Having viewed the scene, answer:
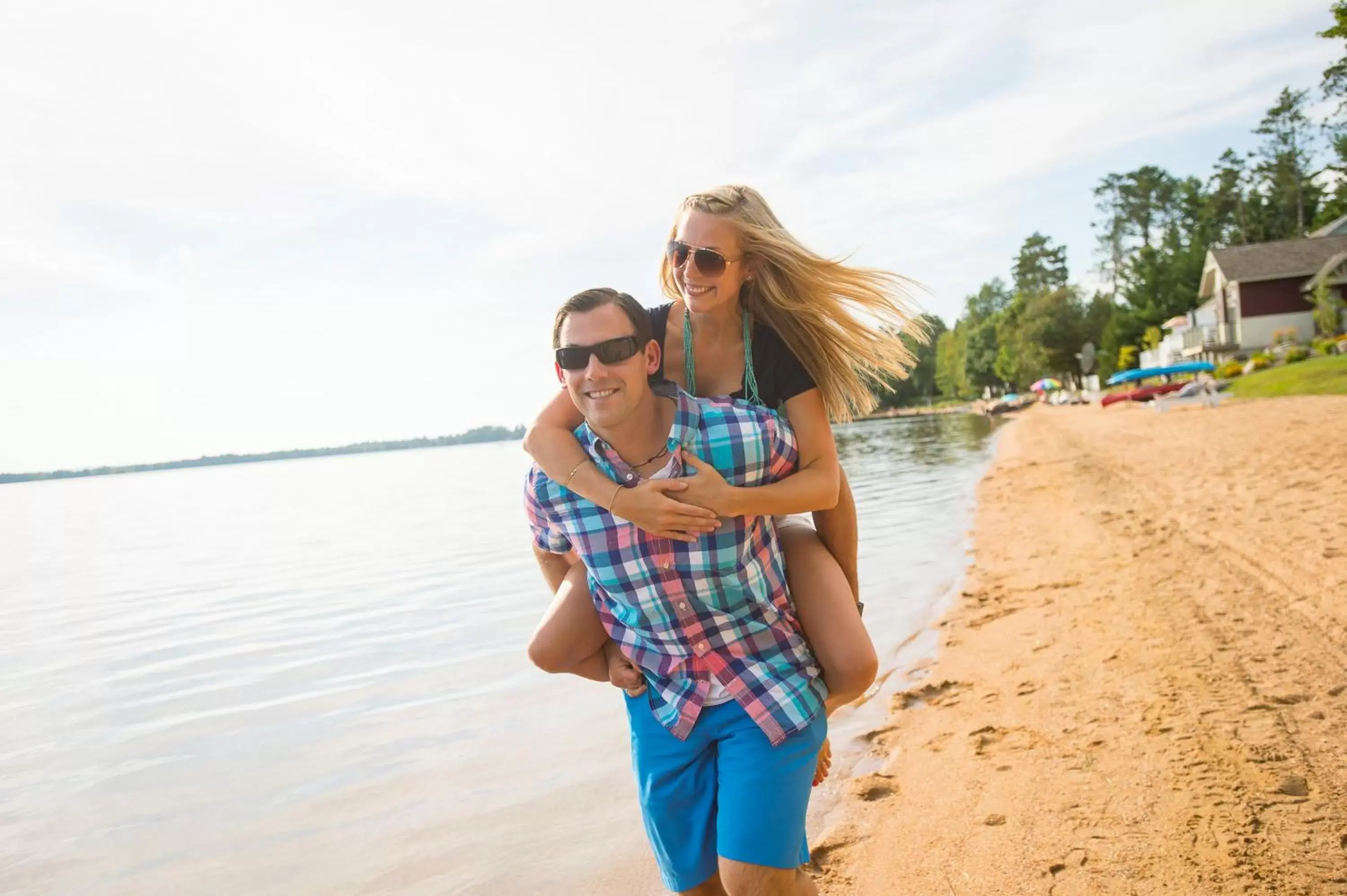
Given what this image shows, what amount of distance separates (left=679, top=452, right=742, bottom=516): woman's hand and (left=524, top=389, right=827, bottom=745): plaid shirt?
0.09 meters

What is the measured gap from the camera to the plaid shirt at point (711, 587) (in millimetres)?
2627

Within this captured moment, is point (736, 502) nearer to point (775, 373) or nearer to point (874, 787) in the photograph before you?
point (775, 373)

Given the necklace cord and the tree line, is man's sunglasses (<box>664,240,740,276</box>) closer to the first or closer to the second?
the necklace cord

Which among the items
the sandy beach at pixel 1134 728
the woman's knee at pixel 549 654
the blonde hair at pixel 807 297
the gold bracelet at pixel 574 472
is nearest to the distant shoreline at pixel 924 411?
the sandy beach at pixel 1134 728

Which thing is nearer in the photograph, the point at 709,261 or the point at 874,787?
the point at 709,261

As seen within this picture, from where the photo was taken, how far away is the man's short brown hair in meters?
2.81

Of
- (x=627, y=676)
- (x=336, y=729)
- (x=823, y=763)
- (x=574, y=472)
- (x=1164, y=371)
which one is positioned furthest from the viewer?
(x=1164, y=371)

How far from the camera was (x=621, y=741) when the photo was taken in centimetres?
721

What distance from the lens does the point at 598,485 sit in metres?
2.67

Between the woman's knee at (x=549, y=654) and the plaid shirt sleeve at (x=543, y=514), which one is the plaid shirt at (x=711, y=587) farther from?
the woman's knee at (x=549, y=654)

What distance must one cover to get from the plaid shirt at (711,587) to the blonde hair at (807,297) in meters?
0.45

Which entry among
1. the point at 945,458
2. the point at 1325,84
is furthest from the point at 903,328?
the point at 1325,84

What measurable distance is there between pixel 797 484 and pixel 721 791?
0.89 meters

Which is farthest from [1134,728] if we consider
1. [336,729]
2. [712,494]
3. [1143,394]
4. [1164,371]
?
[1143,394]
